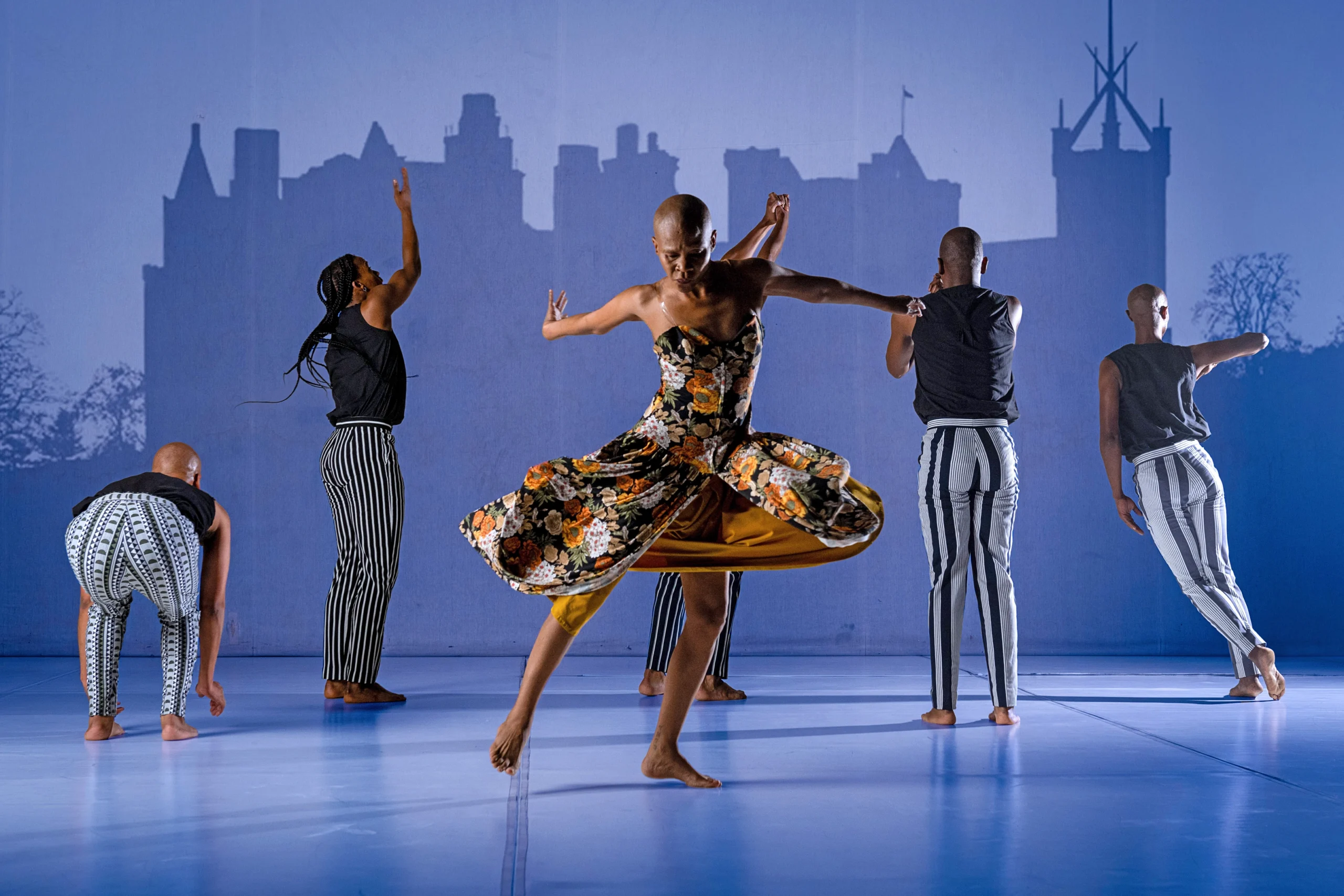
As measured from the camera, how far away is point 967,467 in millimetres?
4199

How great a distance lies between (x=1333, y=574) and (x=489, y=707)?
15.6 ft

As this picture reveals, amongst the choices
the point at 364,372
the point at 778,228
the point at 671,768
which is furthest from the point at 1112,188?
the point at 671,768

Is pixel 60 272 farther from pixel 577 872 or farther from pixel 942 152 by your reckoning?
pixel 577 872

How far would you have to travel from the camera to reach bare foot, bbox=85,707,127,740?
12.3 feet

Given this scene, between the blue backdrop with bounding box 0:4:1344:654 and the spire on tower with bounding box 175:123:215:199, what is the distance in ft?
0.05

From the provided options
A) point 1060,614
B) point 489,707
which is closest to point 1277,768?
point 489,707

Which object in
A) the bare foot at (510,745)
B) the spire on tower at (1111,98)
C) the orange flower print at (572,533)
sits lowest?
the bare foot at (510,745)

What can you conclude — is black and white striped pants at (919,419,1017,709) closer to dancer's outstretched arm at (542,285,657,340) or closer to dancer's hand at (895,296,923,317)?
dancer's hand at (895,296,923,317)

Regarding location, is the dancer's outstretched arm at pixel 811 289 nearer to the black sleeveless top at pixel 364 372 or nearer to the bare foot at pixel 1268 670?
the black sleeveless top at pixel 364 372

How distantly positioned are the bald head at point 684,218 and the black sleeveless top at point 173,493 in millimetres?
1850

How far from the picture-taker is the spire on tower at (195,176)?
6523 mm

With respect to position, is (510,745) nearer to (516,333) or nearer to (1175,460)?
(1175,460)

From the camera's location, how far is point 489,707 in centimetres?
448

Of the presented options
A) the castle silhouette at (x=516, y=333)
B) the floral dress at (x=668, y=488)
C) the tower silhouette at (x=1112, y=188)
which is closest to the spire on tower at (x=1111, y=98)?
the tower silhouette at (x=1112, y=188)
